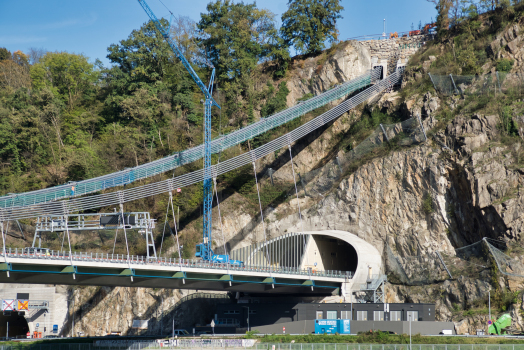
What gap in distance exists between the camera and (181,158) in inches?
3711

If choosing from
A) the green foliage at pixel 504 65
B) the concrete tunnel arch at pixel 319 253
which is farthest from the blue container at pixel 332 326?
the green foliage at pixel 504 65

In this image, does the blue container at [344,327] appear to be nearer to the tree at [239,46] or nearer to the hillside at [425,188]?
the hillside at [425,188]

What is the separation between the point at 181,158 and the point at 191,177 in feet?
13.8

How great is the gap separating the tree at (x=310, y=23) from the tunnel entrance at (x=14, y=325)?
70.6 metres

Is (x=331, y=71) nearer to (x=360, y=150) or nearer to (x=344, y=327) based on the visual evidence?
(x=360, y=150)

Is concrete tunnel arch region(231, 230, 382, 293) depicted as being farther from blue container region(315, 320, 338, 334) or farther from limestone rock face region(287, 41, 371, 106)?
limestone rock face region(287, 41, 371, 106)

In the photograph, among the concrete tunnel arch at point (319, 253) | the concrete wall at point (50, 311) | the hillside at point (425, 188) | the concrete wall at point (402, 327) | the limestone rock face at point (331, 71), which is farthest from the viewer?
the limestone rock face at point (331, 71)

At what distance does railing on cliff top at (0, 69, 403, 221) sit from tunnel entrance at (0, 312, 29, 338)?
70.3ft

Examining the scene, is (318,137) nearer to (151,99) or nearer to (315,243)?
(315,243)

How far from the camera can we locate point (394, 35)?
4520 inches

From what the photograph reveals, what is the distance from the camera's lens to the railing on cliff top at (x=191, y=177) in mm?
83000

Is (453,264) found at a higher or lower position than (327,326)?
higher

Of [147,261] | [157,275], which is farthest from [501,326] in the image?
[147,261]

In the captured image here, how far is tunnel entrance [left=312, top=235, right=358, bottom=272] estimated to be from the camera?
87.3m
